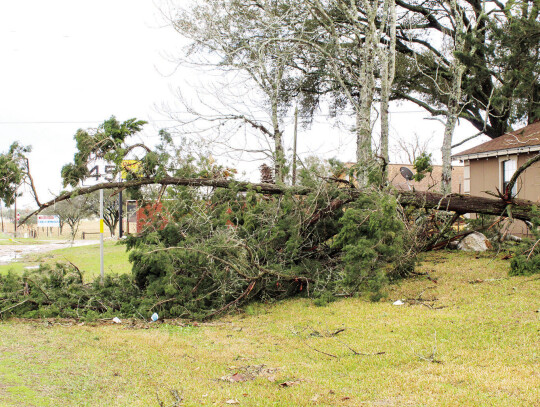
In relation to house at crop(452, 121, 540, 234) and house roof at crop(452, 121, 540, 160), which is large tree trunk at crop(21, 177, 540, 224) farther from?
house roof at crop(452, 121, 540, 160)

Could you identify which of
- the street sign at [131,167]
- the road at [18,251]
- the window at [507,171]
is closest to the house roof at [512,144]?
the window at [507,171]

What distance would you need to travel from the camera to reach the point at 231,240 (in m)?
7.40

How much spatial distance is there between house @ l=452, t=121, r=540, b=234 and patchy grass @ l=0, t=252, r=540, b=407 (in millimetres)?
10814

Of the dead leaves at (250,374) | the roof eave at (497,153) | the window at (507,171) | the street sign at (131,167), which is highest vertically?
the roof eave at (497,153)

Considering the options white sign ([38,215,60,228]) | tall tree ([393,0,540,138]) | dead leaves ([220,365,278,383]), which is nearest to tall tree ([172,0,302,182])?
tall tree ([393,0,540,138])

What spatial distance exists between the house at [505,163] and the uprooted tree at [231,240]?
8350mm

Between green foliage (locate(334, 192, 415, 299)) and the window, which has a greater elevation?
the window

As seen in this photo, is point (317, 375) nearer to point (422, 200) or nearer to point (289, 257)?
point (289, 257)

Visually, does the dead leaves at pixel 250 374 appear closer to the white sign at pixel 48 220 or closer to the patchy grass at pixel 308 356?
the patchy grass at pixel 308 356

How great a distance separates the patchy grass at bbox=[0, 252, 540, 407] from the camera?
4.04 meters

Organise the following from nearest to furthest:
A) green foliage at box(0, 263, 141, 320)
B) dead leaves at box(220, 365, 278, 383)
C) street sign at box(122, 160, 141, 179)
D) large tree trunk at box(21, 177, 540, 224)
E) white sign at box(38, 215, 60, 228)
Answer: dead leaves at box(220, 365, 278, 383) < green foliage at box(0, 263, 141, 320) < street sign at box(122, 160, 141, 179) < large tree trunk at box(21, 177, 540, 224) < white sign at box(38, 215, 60, 228)

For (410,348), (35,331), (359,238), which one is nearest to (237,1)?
(359,238)

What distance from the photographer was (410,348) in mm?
5199

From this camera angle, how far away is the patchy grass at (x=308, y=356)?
404 centimetres
